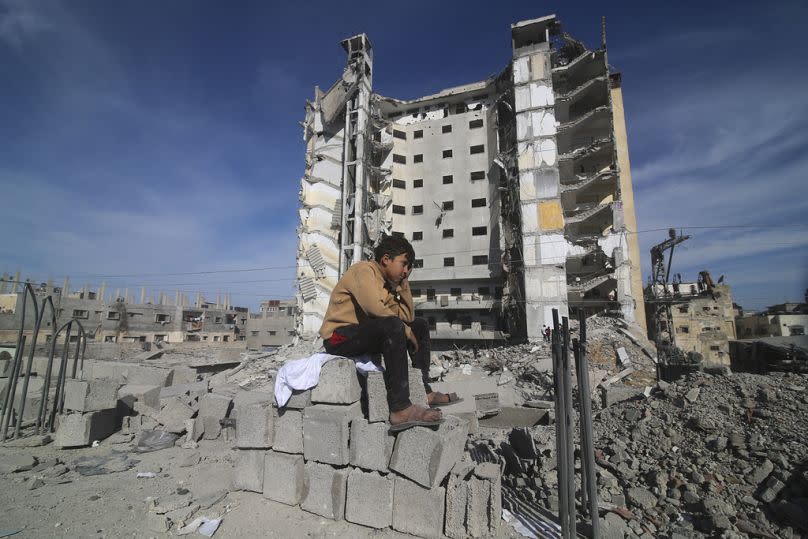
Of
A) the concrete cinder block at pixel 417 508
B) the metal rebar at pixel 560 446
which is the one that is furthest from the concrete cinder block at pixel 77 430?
the metal rebar at pixel 560 446

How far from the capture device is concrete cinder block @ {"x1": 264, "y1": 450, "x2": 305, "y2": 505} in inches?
170

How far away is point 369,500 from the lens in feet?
12.8

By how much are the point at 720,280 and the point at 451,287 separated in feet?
95.8

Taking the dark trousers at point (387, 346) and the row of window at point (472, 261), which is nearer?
the dark trousers at point (387, 346)

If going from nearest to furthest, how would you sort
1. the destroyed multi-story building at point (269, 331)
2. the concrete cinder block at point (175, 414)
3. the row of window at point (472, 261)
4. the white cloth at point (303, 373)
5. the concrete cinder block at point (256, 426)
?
the white cloth at point (303, 373), the concrete cinder block at point (256, 426), the concrete cinder block at point (175, 414), the row of window at point (472, 261), the destroyed multi-story building at point (269, 331)

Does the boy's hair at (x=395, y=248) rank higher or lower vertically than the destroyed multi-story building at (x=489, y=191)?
lower

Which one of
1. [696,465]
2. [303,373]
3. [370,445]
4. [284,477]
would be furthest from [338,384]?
[696,465]

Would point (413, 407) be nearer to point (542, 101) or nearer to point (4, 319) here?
point (542, 101)

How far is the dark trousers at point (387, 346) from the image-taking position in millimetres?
3807

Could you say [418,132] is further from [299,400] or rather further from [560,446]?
[560,446]

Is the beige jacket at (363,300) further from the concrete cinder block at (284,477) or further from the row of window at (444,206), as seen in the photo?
the row of window at (444,206)

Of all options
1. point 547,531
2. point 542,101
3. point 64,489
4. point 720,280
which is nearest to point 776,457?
point 547,531

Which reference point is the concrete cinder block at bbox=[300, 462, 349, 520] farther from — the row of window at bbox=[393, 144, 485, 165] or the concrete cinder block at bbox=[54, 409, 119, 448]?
the row of window at bbox=[393, 144, 485, 165]

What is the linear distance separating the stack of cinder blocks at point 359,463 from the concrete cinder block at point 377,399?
0.03 ft
